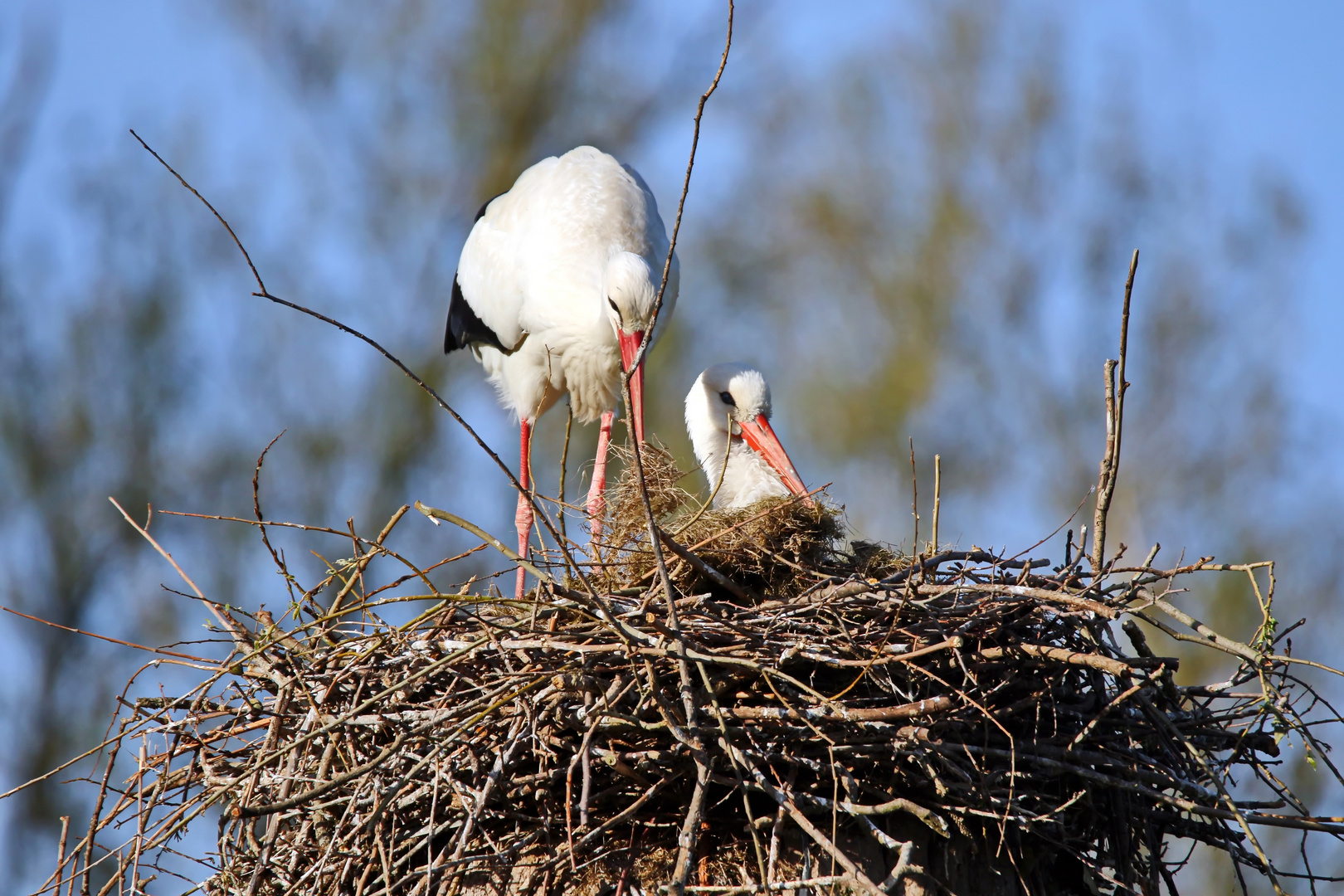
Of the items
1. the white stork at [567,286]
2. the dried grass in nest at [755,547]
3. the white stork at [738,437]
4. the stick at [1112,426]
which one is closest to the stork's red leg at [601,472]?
the white stork at [567,286]

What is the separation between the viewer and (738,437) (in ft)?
13.9

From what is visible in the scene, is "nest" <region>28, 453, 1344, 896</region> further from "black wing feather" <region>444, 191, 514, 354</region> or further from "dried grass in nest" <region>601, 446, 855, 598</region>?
"black wing feather" <region>444, 191, 514, 354</region>

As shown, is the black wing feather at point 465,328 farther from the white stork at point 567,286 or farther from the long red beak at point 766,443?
the long red beak at point 766,443

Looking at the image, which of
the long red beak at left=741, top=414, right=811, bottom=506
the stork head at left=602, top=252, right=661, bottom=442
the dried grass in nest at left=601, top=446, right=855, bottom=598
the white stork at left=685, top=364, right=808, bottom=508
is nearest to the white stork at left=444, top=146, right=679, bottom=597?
the stork head at left=602, top=252, right=661, bottom=442

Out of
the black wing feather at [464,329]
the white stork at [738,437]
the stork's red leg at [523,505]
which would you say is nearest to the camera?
the white stork at [738,437]

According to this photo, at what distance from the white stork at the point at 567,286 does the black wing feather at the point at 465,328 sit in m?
0.01

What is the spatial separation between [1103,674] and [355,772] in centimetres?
162

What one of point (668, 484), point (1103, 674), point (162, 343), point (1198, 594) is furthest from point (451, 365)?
point (1103, 674)

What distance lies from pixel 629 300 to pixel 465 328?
1421 mm

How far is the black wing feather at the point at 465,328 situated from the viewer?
5328mm

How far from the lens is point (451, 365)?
11.0 metres

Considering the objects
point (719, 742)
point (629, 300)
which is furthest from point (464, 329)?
point (719, 742)

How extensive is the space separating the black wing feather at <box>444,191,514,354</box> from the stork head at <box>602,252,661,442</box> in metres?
0.85

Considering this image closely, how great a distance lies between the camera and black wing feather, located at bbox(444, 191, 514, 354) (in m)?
5.33
